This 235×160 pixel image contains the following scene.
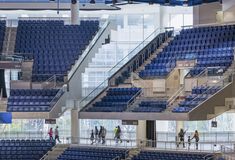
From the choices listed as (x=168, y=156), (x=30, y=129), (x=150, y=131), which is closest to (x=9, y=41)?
(x=30, y=129)

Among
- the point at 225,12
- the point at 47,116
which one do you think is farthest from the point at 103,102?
the point at 225,12

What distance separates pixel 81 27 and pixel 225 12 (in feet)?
30.2

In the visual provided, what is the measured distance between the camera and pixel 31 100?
122 feet

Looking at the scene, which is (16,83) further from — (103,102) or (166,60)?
(166,60)

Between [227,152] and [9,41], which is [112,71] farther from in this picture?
[227,152]

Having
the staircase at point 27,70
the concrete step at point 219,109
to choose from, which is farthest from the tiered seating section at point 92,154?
the staircase at point 27,70

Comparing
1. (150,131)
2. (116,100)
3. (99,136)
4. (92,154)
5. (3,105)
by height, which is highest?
(116,100)

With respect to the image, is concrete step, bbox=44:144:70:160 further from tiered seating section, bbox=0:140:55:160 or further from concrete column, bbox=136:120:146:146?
concrete column, bbox=136:120:146:146

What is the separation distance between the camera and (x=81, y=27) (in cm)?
4266

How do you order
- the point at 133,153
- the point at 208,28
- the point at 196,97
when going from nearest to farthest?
the point at 196,97, the point at 133,153, the point at 208,28

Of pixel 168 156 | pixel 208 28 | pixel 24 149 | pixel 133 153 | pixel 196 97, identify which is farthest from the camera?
pixel 208 28

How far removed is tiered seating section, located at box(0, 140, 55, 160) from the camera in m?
35.3

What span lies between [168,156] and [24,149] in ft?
27.3

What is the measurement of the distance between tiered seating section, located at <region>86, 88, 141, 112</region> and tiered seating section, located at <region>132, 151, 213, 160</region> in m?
2.80
